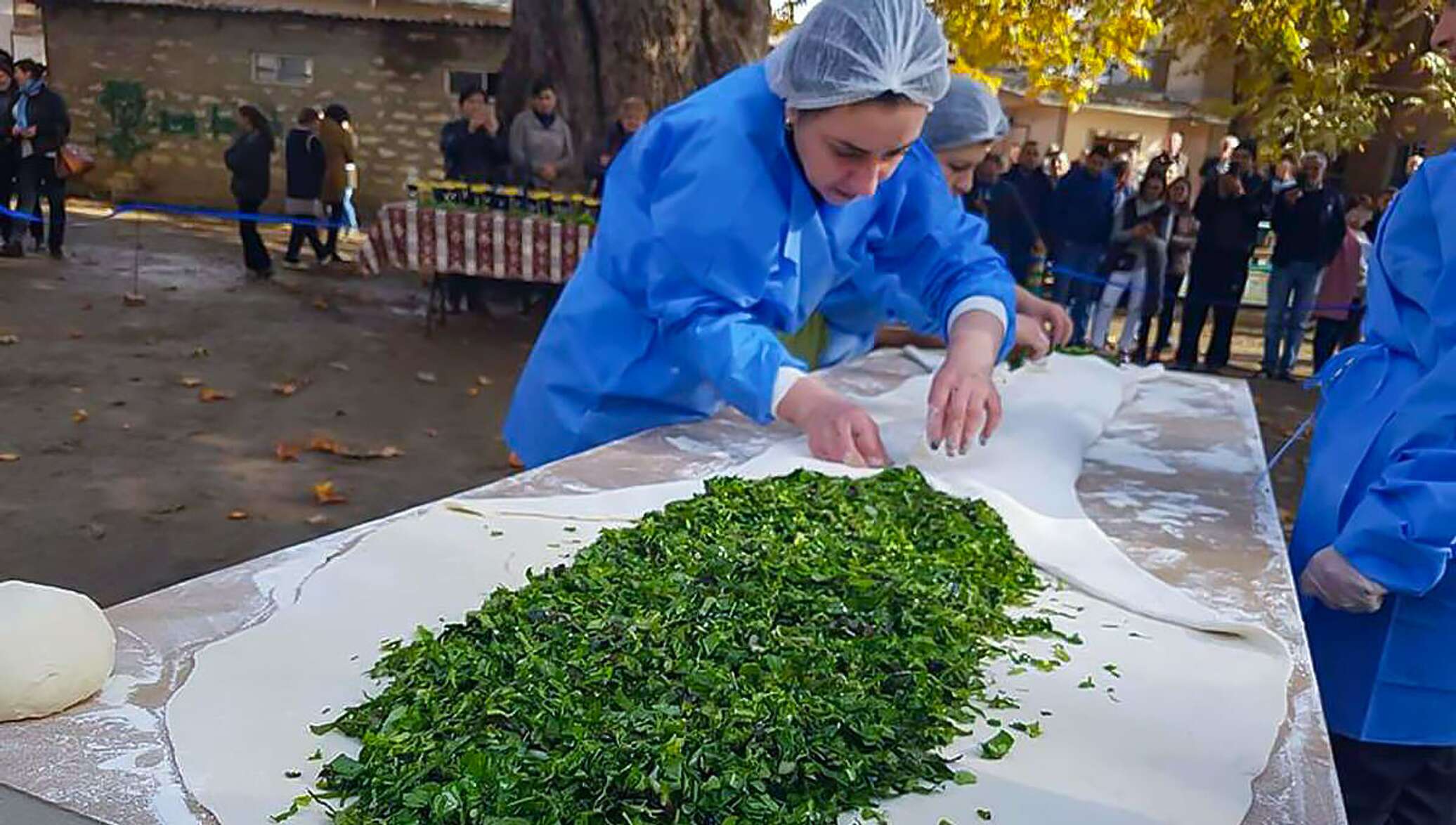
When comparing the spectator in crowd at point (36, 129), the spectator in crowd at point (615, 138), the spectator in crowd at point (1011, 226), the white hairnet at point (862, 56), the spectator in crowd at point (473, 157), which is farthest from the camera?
the spectator in crowd at point (36, 129)

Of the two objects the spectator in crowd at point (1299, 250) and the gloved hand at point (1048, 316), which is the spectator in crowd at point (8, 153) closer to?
the gloved hand at point (1048, 316)

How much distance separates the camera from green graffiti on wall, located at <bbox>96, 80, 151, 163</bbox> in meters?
15.0

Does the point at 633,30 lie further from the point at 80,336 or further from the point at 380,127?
the point at 380,127

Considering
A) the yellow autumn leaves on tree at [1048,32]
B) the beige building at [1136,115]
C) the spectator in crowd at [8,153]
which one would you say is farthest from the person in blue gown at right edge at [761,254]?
the beige building at [1136,115]

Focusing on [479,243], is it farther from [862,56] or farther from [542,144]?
[862,56]

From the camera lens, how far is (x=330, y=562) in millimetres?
1602

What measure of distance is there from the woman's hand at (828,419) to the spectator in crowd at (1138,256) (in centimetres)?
731

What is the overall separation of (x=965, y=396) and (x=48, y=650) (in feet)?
5.01

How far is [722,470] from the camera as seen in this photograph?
7.20 feet

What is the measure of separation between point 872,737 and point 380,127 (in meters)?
14.8

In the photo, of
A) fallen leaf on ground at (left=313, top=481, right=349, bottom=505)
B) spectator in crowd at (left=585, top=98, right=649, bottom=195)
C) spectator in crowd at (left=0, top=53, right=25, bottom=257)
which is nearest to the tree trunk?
spectator in crowd at (left=585, top=98, right=649, bottom=195)

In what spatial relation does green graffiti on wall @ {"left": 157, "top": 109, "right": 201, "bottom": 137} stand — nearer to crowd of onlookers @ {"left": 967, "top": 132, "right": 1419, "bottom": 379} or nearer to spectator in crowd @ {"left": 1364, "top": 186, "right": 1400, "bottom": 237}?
crowd of onlookers @ {"left": 967, "top": 132, "right": 1419, "bottom": 379}

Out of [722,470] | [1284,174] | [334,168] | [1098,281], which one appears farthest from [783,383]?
[334,168]

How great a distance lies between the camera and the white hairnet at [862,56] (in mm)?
1938
